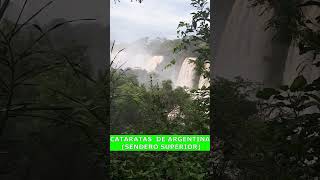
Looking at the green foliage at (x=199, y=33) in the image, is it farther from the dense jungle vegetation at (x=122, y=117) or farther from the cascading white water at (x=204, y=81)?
the dense jungle vegetation at (x=122, y=117)

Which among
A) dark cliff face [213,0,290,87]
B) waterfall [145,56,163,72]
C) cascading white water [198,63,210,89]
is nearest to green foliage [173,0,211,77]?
cascading white water [198,63,210,89]

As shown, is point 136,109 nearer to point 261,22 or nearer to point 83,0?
point 83,0

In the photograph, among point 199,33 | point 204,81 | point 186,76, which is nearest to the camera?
point 186,76

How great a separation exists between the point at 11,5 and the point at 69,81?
65 cm

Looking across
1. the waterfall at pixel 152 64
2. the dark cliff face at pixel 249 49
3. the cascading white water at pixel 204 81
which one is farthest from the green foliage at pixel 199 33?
the dark cliff face at pixel 249 49

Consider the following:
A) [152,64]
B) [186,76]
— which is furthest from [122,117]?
[186,76]

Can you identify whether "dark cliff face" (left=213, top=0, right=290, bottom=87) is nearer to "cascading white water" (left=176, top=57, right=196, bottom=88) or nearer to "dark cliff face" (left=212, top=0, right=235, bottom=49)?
"dark cliff face" (left=212, top=0, right=235, bottom=49)

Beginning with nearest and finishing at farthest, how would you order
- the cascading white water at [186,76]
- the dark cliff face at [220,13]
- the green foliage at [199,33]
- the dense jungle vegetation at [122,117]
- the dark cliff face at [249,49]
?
the dense jungle vegetation at [122,117] < the dark cliff face at [249,49] < the dark cliff face at [220,13] < the cascading white water at [186,76] < the green foliage at [199,33]

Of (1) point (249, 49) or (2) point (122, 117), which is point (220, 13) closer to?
(1) point (249, 49)

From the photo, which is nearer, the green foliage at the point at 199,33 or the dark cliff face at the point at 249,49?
the dark cliff face at the point at 249,49

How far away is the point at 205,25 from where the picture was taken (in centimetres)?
352

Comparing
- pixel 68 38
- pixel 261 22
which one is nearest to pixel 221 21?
pixel 261 22

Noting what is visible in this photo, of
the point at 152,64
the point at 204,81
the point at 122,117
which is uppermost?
the point at 152,64

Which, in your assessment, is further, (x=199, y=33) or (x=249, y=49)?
(x=199, y=33)
